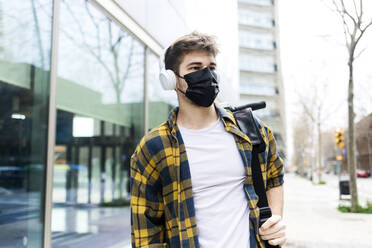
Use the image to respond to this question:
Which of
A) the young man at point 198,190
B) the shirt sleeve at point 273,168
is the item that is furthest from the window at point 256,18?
the young man at point 198,190

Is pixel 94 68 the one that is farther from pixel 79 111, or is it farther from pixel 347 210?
pixel 347 210

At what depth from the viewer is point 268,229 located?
62.8 inches

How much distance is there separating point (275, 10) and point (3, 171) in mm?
80061

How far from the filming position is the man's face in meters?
1.79

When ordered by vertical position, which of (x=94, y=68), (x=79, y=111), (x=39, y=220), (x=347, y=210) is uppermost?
(x=94, y=68)

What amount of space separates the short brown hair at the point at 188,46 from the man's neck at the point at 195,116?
0.23 metres

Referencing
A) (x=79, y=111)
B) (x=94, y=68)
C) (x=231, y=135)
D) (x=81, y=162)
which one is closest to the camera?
(x=231, y=135)

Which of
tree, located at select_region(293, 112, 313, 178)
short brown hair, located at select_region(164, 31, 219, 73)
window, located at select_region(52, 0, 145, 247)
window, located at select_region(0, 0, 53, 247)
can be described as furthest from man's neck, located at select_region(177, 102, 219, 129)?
tree, located at select_region(293, 112, 313, 178)

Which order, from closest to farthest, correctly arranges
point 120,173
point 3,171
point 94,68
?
point 3,171
point 94,68
point 120,173

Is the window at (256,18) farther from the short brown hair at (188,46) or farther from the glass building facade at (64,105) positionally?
the short brown hair at (188,46)

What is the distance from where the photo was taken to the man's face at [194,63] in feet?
5.88

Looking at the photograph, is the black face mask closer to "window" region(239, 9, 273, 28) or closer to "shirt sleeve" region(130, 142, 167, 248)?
"shirt sleeve" region(130, 142, 167, 248)

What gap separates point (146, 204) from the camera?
1.61m

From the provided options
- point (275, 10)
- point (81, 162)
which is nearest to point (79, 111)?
point (81, 162)
